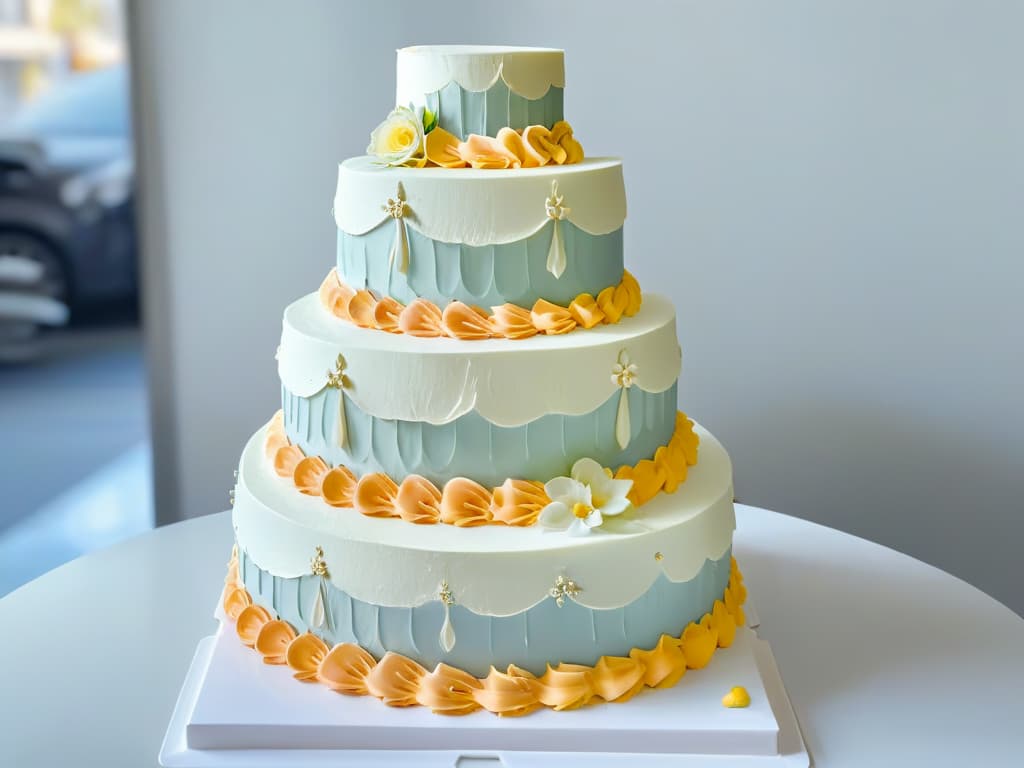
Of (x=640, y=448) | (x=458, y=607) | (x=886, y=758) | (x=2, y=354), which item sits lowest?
(x=2, y=354)

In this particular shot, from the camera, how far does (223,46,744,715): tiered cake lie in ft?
8.11

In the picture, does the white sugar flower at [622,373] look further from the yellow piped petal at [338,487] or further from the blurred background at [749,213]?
the blurred background at [749,213]

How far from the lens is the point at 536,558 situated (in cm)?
244

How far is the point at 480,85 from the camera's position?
259cm

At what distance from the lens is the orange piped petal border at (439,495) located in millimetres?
2514

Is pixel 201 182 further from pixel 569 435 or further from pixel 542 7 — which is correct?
pixel 569 435

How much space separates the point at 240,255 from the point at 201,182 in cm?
28

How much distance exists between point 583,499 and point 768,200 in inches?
74.6

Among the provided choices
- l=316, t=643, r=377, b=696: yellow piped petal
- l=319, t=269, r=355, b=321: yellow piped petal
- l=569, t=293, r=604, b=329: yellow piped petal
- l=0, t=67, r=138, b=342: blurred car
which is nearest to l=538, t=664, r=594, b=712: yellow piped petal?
l=316, t=643, r=377, b=696: yellow piped petal

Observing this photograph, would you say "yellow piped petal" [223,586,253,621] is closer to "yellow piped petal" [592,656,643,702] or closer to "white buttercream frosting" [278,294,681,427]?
"white buttercream frosting" [278,294,681,427]

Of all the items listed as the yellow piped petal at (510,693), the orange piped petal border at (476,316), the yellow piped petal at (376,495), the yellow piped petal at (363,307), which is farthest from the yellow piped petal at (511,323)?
the yellow piped petal at (510,693)

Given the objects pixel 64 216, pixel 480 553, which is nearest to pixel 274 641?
pixel 480 553

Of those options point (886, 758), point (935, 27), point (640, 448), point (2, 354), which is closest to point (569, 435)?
point (640, 448)

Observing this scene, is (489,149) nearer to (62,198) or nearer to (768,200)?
(768,200)
